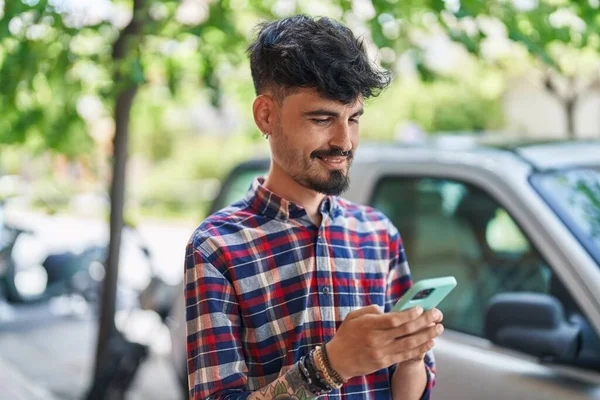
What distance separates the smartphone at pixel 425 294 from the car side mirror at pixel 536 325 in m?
1.03

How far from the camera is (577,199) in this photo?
288cm

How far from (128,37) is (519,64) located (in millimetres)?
7859

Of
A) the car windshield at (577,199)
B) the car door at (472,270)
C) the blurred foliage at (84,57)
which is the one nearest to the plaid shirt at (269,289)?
the car door at (472,270)

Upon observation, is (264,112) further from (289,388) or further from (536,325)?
(536,325)

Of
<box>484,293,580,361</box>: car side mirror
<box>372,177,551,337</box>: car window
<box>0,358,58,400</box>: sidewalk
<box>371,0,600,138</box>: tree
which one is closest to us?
<box>484,293,580,361</box>: car side mirror

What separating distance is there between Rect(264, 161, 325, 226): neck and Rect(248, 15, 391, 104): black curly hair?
0.20m

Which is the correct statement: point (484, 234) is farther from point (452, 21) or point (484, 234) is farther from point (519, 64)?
point (519, 64)

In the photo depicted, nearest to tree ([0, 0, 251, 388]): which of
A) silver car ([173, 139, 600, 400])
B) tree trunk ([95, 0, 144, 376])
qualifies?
tree trunk ([95, 0, 144, 376])

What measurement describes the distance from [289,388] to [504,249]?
1.65 metres

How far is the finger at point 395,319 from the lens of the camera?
4.91 feet

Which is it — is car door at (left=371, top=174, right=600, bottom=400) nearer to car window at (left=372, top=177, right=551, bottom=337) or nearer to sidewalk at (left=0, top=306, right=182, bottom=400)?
car window at (left=372, top=177, right=551, bottom=337)

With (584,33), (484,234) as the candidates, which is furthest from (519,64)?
(484,234)

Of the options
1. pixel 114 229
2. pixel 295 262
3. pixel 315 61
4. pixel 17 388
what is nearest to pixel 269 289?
pixel 295 262

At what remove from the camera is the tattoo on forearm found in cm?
158
